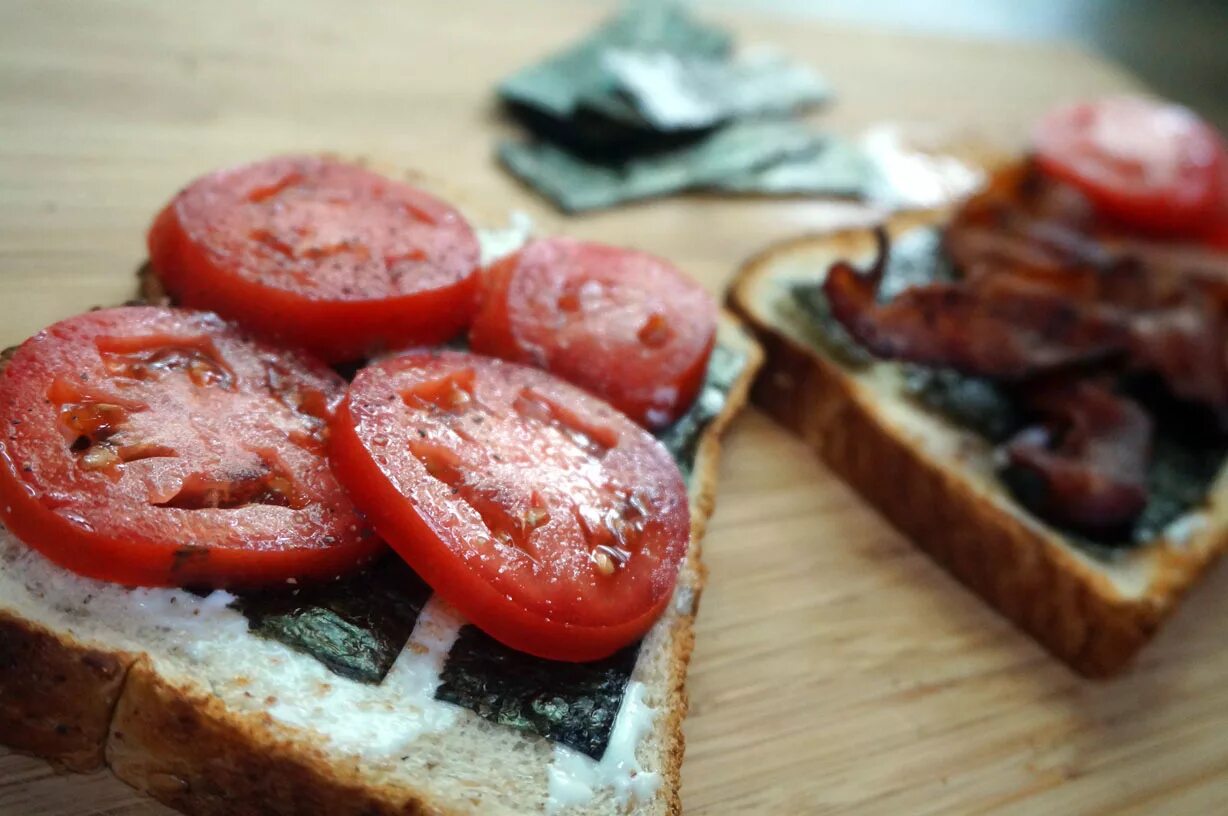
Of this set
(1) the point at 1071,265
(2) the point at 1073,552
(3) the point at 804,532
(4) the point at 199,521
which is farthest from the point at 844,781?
(1) the point at 1071,265

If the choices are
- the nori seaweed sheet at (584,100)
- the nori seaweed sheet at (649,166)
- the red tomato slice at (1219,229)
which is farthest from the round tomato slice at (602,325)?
the red tomato slice at (1219,229)

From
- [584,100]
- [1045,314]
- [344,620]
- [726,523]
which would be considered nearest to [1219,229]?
[1045,314]

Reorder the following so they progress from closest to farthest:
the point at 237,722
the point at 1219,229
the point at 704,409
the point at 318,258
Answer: the point at 237,722, the point at 318,258, the point at 704,409, the point at 1219,229

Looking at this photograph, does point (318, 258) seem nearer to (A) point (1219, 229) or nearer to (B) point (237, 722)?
(B) point (237, 722)

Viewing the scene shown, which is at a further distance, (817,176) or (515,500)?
(817,176)

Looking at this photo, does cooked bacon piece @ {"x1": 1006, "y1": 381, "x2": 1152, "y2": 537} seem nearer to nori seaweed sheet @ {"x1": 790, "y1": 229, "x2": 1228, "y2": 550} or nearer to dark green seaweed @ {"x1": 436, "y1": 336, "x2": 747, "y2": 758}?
nori seaweed sheet @ {"x1": 790, "y1": 229, "x2": 1228, "y2": 550}

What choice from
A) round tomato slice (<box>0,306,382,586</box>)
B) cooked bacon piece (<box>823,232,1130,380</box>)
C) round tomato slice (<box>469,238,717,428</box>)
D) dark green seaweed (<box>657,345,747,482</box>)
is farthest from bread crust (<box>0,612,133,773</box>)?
cooked bacon piece (<box>823,232,1130,380</box>)

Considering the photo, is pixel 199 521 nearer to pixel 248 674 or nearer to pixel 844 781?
pixel 248 674
